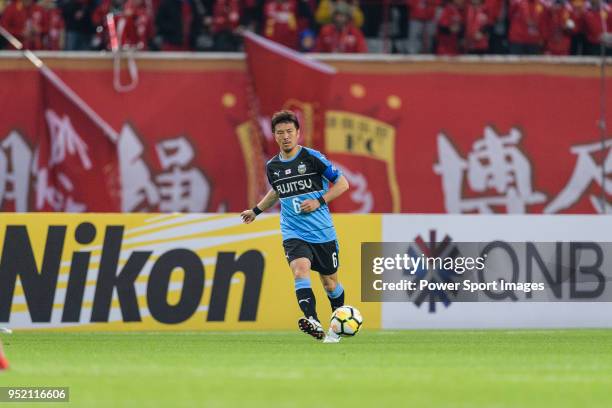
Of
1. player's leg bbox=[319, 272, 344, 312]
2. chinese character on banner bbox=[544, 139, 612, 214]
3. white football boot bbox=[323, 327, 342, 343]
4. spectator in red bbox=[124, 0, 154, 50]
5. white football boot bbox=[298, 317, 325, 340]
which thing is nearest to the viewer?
white football boot bbox=[298, 317, 325, 340]

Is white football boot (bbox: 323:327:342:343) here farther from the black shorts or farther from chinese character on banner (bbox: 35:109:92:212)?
chinese character on banner (bbox: 35:109:92:212)

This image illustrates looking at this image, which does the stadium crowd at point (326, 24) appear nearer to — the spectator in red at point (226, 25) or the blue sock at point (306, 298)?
the spectator in red at point (226, 25)

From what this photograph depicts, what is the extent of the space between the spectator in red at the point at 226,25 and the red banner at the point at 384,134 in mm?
317

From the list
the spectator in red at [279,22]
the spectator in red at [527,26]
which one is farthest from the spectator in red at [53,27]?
the spectator in red at [527,26]

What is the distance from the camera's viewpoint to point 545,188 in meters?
21.9

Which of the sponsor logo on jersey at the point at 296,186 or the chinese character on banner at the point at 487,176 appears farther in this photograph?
the chinese character on banner at the point at 487,176

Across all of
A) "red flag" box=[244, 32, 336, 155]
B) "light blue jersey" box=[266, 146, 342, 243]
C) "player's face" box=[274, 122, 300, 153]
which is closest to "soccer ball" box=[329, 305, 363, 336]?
"light blue jersey" box=[266, 146, 342, 243]

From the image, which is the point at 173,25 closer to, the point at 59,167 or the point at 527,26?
the point at 59,167

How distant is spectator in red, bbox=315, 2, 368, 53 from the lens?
21578mm

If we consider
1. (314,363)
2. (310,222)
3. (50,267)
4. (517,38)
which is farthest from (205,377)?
(517,38)

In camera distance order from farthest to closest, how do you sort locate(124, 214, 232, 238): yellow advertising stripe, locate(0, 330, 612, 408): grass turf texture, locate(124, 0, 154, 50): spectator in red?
locate(124, 0, 154, 50): spectator in red < locate(124, 214, 232, 238): yellow advertising stripe < locate(0, 330, 612, 408): grass turf texture

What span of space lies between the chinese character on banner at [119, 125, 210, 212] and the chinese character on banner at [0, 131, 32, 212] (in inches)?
52.7

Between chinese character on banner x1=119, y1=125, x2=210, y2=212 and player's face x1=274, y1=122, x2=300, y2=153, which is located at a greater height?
player's face x1=274, y1=122, x2=300, y2=153

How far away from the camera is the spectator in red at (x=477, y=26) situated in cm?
2155
